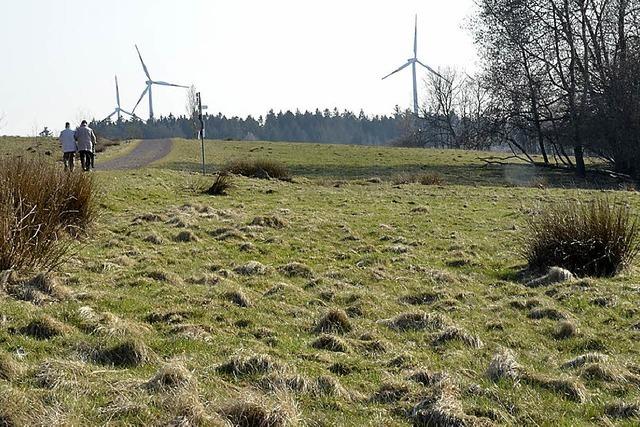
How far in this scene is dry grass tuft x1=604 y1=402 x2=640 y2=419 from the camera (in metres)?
5.87

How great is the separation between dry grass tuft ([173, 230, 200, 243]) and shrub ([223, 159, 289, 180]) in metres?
16.3

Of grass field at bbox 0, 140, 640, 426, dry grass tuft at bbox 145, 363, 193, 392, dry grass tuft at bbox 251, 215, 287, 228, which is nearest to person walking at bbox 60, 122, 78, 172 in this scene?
grass field at bbox 0, 140, 640, 426

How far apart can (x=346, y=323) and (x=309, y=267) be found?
12.1ft

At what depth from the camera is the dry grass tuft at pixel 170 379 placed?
5.66 metres

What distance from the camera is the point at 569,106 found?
39.8 meters

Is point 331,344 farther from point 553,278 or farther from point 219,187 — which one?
point 219,187

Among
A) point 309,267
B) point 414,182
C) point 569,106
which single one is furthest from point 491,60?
point 309,267

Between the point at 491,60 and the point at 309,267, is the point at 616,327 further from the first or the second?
the point at 491,60

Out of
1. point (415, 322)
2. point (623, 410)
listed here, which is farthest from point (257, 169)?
point (623, 410)

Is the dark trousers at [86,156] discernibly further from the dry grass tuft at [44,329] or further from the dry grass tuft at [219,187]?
the dry grass tuft at [44,329]

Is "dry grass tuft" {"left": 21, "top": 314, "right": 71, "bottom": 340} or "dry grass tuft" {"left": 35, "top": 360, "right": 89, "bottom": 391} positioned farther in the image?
"dry grass tuft" {"left": 21, "top": 314, "right": 71, "bottom": 340}

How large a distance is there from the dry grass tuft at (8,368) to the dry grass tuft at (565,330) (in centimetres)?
612

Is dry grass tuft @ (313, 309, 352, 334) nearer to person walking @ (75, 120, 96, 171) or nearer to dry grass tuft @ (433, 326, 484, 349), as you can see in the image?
dry grass tuft @ (433, 326, 484, 349)

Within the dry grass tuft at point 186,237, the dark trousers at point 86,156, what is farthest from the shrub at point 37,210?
the dark trousers at point 86,156
